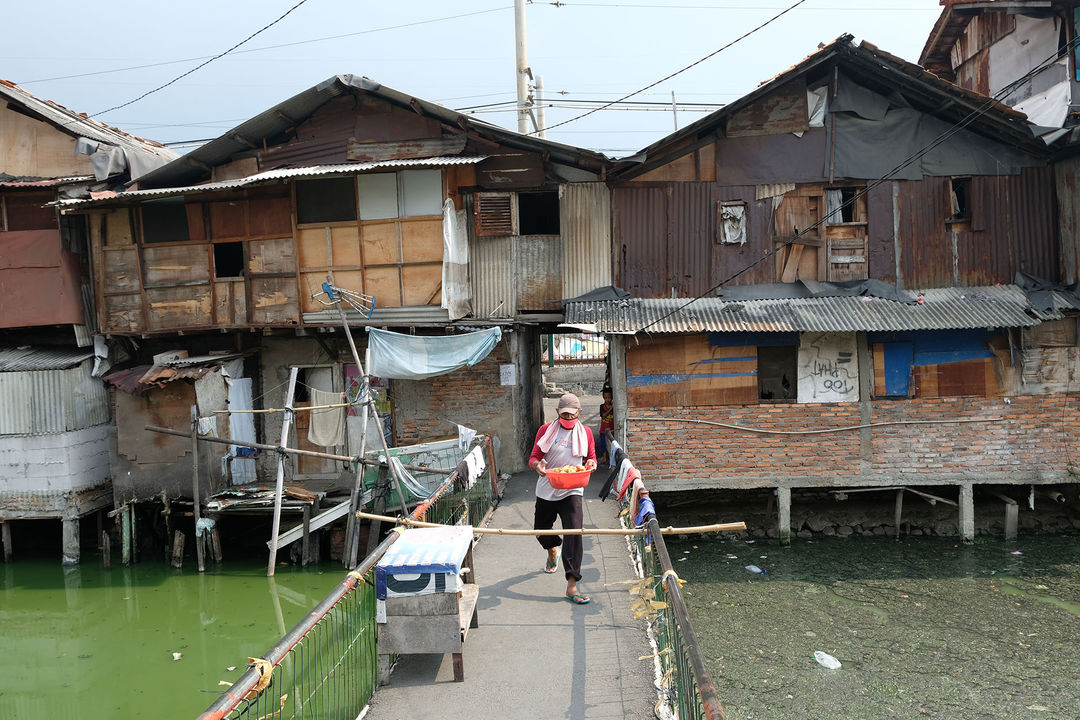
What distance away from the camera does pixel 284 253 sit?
13.0 m

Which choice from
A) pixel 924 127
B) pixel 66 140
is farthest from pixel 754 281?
pixel 66 140

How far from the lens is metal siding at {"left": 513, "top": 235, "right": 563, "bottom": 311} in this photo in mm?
13328

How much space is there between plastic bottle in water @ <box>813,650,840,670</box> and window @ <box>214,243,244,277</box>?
11.3 meters

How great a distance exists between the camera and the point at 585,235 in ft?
43.4

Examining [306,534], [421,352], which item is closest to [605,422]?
[421,352]

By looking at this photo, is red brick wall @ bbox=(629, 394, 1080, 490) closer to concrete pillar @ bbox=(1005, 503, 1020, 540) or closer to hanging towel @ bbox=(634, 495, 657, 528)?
concrete pillar @ bbox=(1005, 503, 1020, 540)

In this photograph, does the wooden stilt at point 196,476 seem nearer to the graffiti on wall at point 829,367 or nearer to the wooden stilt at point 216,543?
the wooden stilt at point 216,543

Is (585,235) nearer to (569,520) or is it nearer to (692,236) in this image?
(692,236)

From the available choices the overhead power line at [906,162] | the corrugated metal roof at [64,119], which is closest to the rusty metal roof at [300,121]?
the corrugated metal roof at [64,119]

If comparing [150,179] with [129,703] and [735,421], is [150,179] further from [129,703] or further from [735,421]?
[735,421]

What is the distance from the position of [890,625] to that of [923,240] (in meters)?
6.90

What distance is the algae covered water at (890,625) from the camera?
7750 mm

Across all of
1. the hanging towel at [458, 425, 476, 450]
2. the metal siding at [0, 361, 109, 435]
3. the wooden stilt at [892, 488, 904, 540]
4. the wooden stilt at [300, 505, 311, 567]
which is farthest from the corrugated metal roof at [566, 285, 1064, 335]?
the metal siding at [0, 361, 109, 435]

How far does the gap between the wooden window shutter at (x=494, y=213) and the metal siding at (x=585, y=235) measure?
0.94m
